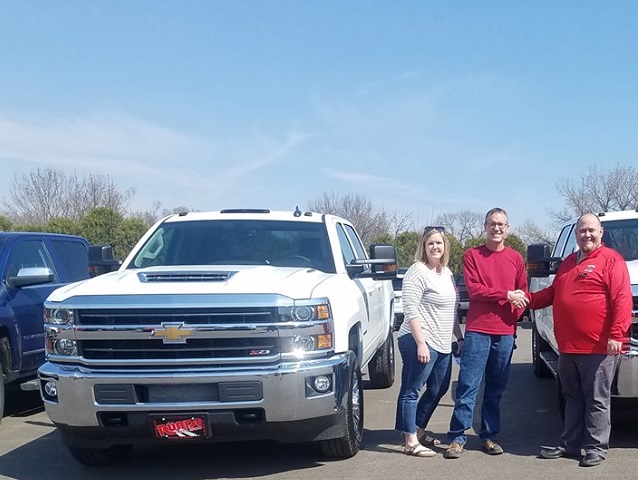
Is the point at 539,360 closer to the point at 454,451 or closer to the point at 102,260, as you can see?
the point at 454,451

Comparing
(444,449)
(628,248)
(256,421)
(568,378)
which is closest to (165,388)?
(256,421)

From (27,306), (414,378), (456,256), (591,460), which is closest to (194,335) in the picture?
(414,378)

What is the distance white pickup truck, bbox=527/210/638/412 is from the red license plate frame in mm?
3035

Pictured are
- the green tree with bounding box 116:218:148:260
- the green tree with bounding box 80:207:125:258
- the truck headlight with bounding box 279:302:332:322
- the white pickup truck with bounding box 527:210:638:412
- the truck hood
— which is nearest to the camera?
the truck headlight with bounding box 279:302:332:322

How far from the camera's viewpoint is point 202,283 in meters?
5.43

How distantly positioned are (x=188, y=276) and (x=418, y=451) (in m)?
2.24

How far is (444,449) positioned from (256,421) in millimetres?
1890

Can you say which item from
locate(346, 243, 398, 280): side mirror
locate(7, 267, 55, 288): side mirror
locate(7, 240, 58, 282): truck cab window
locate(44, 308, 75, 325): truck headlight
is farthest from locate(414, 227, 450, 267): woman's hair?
locate(7, 240, 58, 282): truck cab window

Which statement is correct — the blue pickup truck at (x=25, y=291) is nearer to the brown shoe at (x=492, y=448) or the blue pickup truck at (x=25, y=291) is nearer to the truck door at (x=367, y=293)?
the truck door at (x=367, y=293)

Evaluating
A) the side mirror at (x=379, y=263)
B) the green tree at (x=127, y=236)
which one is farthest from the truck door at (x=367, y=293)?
the green tree at (x=127, y=236)

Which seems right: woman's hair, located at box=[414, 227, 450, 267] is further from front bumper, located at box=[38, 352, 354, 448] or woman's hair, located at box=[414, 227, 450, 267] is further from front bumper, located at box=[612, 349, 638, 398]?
front bumper, located at box=[612, 349, 638, 398]

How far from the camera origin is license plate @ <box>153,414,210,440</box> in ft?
16.7

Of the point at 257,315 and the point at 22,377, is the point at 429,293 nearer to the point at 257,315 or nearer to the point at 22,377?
the point at 257,315

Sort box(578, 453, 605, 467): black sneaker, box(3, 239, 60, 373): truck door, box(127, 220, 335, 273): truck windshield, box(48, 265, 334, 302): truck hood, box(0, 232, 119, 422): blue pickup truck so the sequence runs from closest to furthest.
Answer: box(48, 265, 334, 302): truck hood < box(578, 453, 605, 467): black sneaker < box(127, 220, 335, 273): truck windshield < box(0, 232, 119, 422): blue pickup truck < box(3, 239, 60, 373): truck door
